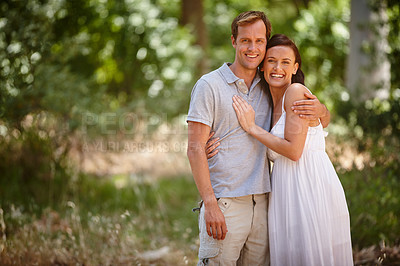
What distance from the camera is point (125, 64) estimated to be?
7.36 m

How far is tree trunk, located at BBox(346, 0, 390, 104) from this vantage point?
5141 mm

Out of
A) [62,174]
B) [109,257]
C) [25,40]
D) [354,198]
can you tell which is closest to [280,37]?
[354,198]

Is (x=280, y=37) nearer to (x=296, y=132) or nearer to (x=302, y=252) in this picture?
(x=296, y=132)

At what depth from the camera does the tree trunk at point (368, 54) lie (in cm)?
514

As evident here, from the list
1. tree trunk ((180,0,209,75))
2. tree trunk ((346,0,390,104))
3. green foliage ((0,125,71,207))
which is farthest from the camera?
tree trunk ((180,0,209,75))

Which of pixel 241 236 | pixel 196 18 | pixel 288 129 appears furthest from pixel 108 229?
pixel 196 18

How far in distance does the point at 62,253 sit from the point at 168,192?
8.98ft

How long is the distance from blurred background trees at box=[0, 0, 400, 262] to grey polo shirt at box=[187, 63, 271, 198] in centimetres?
185

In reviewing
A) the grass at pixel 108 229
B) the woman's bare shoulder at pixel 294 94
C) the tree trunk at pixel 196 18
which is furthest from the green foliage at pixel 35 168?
the tree trunk at pixel 196 18

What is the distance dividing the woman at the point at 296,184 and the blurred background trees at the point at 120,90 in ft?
4.88

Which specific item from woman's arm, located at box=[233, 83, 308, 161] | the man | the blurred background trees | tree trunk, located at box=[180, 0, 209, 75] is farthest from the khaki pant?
tree trunk, located at box=[180, 0, 209, 75]

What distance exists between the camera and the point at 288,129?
2441 millimetres

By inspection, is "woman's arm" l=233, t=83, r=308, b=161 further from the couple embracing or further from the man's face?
the man's face

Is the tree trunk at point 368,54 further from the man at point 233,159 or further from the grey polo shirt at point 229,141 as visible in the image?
the grey polo shirt at point 229,141
